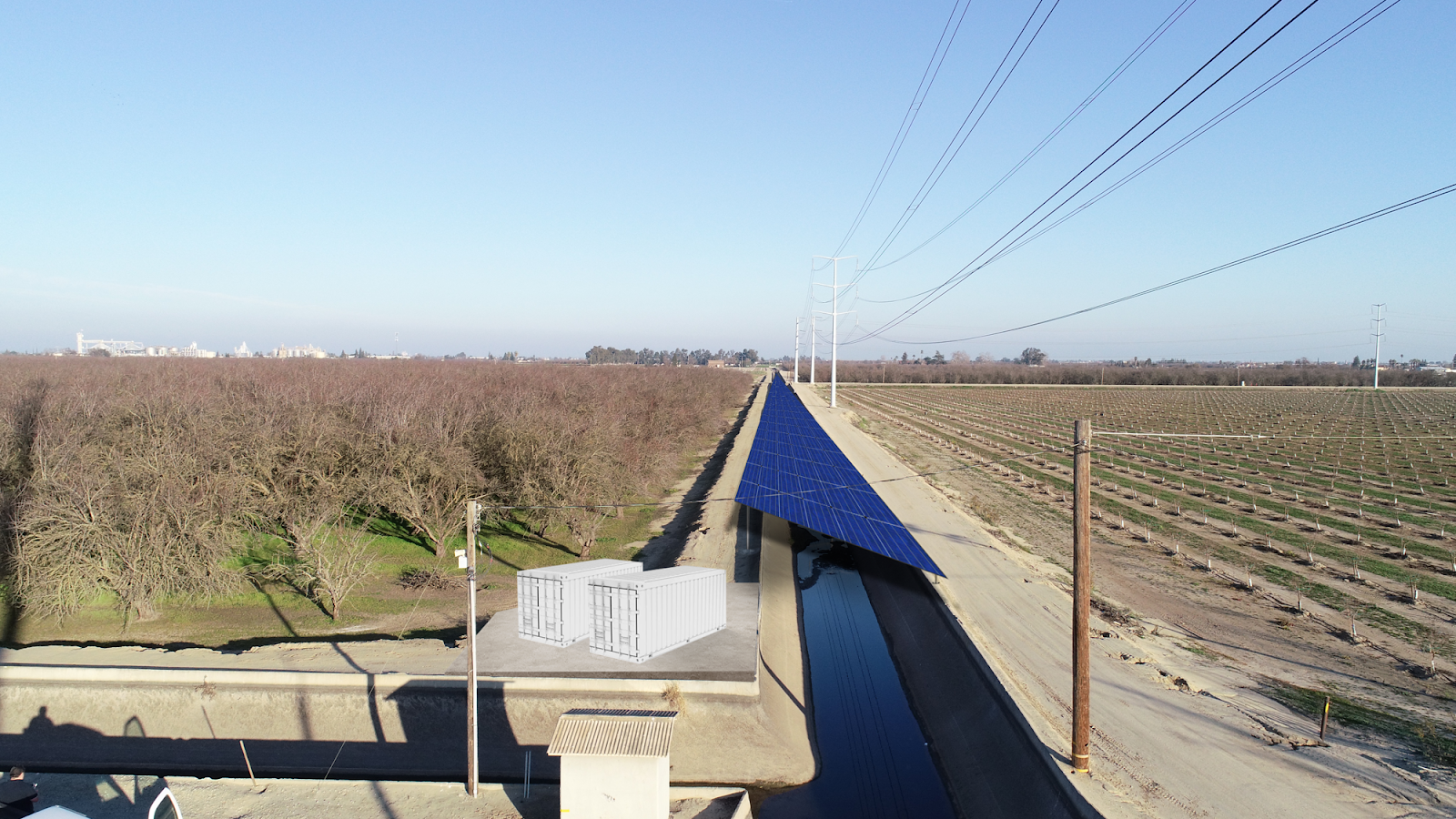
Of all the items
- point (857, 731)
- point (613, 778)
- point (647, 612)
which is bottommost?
point (857, 731)

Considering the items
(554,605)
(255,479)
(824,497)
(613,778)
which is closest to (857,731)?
(554,605)

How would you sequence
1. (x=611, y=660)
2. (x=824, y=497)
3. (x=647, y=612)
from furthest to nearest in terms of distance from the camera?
(x=824, y=497), (x=611, y=660), (x=647, y=612)

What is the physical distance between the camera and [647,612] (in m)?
A: 16.2

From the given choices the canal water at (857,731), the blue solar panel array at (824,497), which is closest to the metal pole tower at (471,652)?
the canal water at (857,731)

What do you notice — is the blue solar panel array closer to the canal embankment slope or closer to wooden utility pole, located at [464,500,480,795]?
the canal embankment slope

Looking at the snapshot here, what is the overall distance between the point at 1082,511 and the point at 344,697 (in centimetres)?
1550

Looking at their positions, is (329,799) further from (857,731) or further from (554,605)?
(857,731)

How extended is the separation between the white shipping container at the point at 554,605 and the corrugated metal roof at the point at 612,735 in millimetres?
5362

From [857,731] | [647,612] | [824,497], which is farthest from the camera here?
[824,497]

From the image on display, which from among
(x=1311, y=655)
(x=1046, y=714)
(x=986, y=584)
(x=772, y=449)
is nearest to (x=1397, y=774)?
(x=1046, y=714)

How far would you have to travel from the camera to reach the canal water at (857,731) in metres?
14.9

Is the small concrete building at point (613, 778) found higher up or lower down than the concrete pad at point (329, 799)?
higher up

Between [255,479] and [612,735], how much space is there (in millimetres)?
18810

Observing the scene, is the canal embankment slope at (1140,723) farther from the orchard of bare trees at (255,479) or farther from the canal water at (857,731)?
the orchard of bare trees at (255,479)
